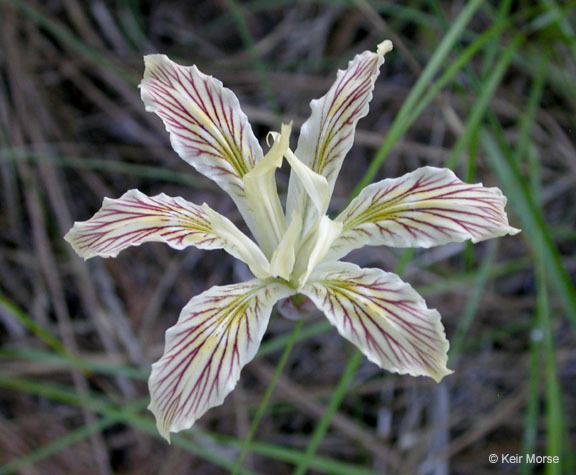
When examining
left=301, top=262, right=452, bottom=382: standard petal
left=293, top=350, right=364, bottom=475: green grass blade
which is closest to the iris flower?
left=301, top=262, right=452, bottom=382: standard petal

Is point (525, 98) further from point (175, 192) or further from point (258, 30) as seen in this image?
point (175, 192)

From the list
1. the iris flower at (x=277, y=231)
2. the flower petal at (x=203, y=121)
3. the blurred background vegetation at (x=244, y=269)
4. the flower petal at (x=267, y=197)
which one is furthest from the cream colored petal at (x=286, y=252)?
the blurred background vegetation at (x=244, y=269)

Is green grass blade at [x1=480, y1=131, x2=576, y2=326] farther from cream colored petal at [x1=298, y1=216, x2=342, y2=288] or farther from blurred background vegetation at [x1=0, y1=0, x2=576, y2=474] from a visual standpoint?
cream colored petal at [x1=298, y1=216, x2=342, y2=288]

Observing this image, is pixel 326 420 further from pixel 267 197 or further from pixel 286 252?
pixel 267 197

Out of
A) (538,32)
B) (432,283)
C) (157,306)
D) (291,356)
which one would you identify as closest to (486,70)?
(538,32)

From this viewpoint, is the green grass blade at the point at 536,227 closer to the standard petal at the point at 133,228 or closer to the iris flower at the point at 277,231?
the iris flower at the point at 277,231

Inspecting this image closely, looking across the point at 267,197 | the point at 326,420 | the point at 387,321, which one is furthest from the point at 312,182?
the point at 326,420
